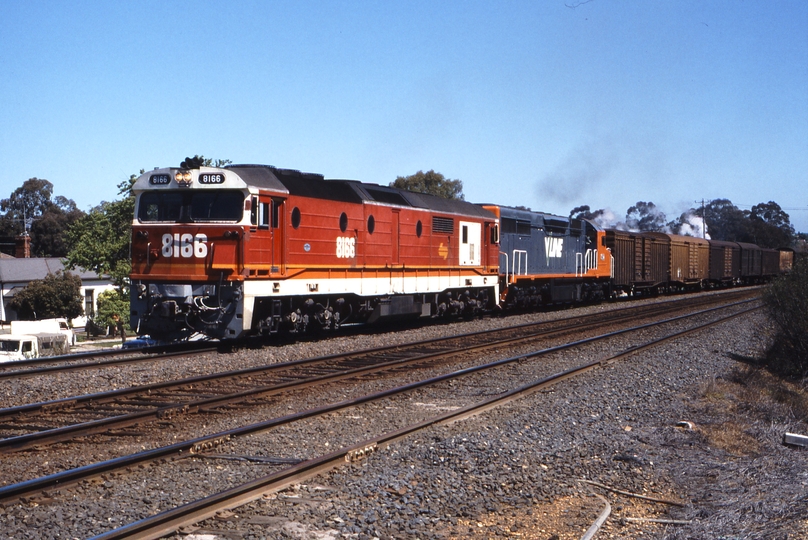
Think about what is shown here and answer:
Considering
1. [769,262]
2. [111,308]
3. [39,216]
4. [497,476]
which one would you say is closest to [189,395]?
[497,476]

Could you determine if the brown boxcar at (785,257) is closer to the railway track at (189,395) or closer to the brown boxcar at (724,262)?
the brown boxcar at (724,262)

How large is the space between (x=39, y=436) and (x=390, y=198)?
41.9 feet

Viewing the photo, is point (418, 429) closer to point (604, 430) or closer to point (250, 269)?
point (604, 430)

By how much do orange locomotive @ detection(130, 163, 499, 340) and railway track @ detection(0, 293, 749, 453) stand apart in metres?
2.13

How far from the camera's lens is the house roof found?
64.6 meters

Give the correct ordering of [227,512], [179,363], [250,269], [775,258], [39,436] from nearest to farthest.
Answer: [227,512]
[39,436]
[179,363]
[250,269]
[775,258]

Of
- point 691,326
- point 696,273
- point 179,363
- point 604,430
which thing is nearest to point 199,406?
point 179,363

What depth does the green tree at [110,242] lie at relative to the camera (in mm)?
46781

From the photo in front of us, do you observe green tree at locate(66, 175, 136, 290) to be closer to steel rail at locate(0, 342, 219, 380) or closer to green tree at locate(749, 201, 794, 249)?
steel rail at locate(0, 342, 219, 380)

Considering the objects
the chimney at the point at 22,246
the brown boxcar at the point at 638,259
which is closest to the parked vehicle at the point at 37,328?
the brown boxcar at the point at 638,259

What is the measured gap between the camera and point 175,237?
14797 millimetres

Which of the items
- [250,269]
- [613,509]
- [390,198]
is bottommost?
[613,509]

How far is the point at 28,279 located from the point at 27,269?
1.73 metres

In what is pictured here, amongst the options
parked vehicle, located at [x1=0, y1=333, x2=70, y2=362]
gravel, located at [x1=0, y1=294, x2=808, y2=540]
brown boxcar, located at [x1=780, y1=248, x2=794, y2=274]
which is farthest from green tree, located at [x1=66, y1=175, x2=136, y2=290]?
brown boxcar, located at [x1=780, y1=248, x2=794, y2=274]
